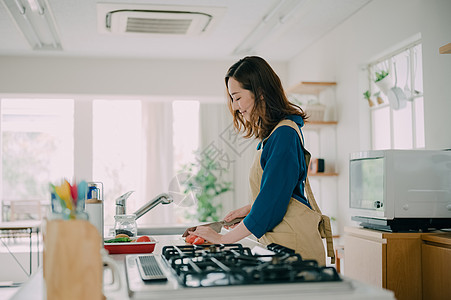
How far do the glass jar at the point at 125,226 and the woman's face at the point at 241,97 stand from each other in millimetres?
597

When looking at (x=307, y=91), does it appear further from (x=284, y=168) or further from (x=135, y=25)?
(x=284, y=168)

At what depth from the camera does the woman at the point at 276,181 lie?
150 centimetres

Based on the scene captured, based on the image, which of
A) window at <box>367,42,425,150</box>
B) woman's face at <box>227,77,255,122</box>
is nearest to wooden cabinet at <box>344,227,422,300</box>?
window at <box>367,42,425,150</box>

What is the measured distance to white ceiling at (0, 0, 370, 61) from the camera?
377cm

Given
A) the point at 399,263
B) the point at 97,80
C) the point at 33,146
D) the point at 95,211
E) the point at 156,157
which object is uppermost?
the point at 97,80

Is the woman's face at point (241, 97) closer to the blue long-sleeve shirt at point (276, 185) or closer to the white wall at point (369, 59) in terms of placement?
the blue long-sleeve shirt at point (276, 185)

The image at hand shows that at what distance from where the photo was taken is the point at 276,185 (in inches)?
58.9

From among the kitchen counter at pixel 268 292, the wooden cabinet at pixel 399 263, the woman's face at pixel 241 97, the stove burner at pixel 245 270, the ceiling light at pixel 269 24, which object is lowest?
the wooden cabinet at pixel 399 263

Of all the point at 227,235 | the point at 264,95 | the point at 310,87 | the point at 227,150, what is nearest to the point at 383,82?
the point at 310,87

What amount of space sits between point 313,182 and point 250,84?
3.51 meters

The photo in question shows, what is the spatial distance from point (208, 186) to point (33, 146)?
8.39 ft

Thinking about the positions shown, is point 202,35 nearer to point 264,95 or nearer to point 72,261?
point 264,95

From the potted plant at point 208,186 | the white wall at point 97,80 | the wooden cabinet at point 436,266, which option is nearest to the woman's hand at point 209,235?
the wooden cabinet at point 436,266

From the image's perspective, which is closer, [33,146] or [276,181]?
[276,181]
